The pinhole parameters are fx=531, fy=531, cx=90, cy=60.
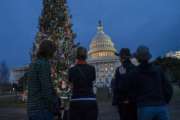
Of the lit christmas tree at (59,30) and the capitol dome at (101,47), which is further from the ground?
the capitol dome at (101,47)

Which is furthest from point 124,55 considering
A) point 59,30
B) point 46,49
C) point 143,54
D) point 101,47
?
point 101,47

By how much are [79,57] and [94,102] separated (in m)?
0.72

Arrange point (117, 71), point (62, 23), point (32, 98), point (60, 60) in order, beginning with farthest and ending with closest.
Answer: point (62, 23), point (60, 60), point (117, 71), point (32, 98)

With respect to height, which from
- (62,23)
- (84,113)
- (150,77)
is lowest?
(84,113)

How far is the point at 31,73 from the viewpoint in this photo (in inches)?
283

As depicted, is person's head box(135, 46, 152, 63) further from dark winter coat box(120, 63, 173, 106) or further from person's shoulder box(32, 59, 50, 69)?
person's shoulder box(32, 59, 50, 69)

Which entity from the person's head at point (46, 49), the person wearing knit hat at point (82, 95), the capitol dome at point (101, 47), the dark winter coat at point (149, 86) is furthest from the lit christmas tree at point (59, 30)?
the capitol dome at point (101, 47)

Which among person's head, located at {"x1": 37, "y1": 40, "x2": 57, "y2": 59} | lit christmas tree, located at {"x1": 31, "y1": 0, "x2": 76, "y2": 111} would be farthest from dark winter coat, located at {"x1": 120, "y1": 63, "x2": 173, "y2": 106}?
lit christmas tree, located at {"x1": 31, "y1": 0, "x2": 76, "y2": 111}

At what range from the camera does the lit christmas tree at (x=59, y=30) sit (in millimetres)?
34312

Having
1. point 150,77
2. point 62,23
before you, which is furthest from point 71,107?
point 62,23

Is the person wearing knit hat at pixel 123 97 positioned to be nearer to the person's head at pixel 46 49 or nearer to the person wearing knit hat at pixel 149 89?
the person wearing knit hat at pixel 149 89

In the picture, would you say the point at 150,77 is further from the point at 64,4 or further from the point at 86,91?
the point at 64,4

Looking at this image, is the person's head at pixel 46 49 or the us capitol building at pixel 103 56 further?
the us capitol building at pixel 103 56

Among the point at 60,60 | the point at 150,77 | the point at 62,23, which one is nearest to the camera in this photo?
the point at 150,77
